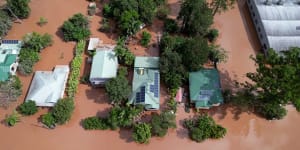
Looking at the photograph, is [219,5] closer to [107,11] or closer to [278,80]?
[278,80]

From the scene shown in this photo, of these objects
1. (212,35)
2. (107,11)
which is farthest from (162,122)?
(107,11)

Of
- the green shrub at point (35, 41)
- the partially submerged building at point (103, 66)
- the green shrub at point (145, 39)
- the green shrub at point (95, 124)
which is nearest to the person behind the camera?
the green shrub at point (95, 124)

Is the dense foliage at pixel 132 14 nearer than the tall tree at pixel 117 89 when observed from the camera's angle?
No

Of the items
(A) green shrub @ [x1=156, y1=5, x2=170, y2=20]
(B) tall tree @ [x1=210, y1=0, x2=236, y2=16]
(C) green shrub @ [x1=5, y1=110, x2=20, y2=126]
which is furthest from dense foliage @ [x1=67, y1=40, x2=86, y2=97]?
(B) tall tree @ [x1=210, y1=0, x2=236, y2=16]

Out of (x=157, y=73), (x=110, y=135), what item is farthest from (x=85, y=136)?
(x=157, y=73)

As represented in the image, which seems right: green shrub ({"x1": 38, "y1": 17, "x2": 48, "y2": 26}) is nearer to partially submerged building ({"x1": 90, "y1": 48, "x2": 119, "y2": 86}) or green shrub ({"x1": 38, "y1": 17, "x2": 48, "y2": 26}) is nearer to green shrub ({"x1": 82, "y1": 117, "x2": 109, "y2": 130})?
partially submerged building ({"x1": 90, "y1": 48, "x2": 119, "y2": 86})

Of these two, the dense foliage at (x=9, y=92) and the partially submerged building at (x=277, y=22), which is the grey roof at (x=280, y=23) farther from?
the dense foliage at (x=9, y=92)

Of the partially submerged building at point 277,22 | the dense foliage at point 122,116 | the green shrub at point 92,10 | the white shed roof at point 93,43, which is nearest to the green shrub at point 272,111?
the partially submerged building at point 277,22
